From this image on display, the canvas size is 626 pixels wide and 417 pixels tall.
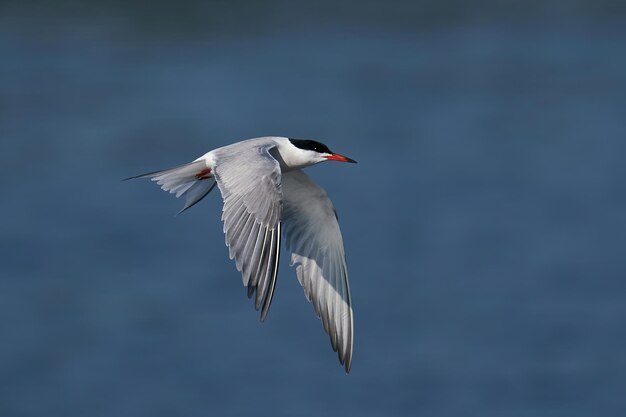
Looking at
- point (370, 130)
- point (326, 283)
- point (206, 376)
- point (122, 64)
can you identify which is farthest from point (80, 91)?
→ point (326, 283)

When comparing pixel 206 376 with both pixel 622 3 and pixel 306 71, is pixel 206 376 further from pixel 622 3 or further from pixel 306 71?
pixel 622 3

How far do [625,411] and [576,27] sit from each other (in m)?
12.9

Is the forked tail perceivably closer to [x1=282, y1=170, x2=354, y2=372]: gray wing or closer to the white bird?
the white bird

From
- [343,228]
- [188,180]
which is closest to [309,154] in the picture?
[188,180]

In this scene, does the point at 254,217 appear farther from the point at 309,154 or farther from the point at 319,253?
the point at 319,253

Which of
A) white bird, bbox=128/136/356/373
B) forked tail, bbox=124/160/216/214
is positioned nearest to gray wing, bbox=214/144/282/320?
white bird, bbox=128/136/356/373

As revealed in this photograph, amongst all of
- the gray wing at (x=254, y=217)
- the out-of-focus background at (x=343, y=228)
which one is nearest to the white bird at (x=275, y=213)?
the gray wing at (x=254, y=217)

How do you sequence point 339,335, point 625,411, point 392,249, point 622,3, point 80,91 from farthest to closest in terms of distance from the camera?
point 622,3, point 80,91, point 392,249, point 625,411, point 339,335

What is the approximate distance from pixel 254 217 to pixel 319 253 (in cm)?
134

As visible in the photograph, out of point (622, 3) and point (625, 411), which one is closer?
point (625, 411)

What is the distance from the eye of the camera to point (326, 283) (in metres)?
8.77

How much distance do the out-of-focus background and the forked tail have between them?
6404 mm

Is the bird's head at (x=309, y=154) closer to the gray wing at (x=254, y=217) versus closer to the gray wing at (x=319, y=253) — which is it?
the gray wing at (x=319, y=253)

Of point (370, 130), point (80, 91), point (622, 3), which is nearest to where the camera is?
point (370, 130)
